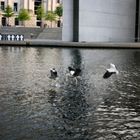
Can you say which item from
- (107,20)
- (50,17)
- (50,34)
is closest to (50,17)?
(50,17)

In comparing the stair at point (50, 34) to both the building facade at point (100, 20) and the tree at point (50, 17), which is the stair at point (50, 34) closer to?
the building facade at point (100, 20)

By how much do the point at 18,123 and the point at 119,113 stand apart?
2421mm

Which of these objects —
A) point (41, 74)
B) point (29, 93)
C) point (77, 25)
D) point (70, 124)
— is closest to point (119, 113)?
point (70, 124)

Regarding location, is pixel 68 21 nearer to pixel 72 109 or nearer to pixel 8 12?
pixel 72 109

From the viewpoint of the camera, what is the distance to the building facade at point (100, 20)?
2125 inches

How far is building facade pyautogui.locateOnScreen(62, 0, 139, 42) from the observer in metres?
54.0

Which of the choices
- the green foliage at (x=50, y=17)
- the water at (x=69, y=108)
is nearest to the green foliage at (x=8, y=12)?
the green foliage at (x=50, y=17)

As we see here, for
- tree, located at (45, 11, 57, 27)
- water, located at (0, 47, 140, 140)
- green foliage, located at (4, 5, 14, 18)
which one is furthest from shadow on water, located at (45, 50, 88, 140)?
tree, located at (45, 11, 57, 27)

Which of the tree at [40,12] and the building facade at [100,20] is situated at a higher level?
the tree at [40,12]

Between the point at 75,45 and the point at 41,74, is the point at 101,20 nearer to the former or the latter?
the point at 75,45

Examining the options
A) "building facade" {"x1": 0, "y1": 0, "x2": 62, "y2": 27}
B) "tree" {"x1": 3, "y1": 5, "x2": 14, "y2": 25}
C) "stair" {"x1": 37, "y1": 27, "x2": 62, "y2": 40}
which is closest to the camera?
"stair" {"x1": 37, "y1": 27, "x2": 62, "y2": 40}

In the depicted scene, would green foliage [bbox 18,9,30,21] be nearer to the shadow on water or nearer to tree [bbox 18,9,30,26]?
tree [bbox 18,9,30,26]

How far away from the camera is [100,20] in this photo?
181 ft

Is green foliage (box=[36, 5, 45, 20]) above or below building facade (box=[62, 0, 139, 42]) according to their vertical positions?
above
